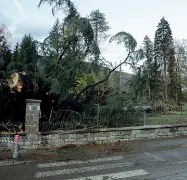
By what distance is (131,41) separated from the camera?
33.1 ft

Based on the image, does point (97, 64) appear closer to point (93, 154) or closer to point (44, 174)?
point (93, 154)

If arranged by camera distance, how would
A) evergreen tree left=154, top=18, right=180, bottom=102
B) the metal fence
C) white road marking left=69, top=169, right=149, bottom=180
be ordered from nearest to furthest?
white road marking left=69, top=169, right=149, bottom=180
the metal fence
evergreen tree left=154, top=18, right=180, bottom=102

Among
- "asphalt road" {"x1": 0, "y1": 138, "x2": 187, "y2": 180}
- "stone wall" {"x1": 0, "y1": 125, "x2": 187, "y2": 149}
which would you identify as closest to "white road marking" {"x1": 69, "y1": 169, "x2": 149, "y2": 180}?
"asphalt road" {"x1": 0, "y1": 138, "x2": 187, "y2": 180}

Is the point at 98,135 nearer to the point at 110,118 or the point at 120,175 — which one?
the point at 110,118

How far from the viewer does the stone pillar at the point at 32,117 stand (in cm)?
825

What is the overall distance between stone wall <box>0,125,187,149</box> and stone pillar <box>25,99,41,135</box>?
201 mm

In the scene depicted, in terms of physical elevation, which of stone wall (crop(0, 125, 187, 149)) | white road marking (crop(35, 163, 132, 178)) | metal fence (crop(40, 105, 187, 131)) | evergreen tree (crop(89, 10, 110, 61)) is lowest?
white road marking (crop(35, 163, 132, 178))

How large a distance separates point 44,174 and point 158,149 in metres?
4.21

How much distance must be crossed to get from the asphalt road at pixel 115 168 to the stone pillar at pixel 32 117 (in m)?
1.72

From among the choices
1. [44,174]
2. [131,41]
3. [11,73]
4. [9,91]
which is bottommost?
[44,174]

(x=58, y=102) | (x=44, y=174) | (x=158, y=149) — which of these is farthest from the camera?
(x=58, y=102)

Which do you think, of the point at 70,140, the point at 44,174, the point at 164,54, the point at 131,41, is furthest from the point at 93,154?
the point at 164,54

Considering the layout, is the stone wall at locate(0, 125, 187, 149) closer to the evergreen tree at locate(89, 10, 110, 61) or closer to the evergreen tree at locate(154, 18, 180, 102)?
the evergreen tree at locate(89, 10, 110, 61)

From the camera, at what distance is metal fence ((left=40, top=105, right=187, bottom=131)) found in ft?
29.5
